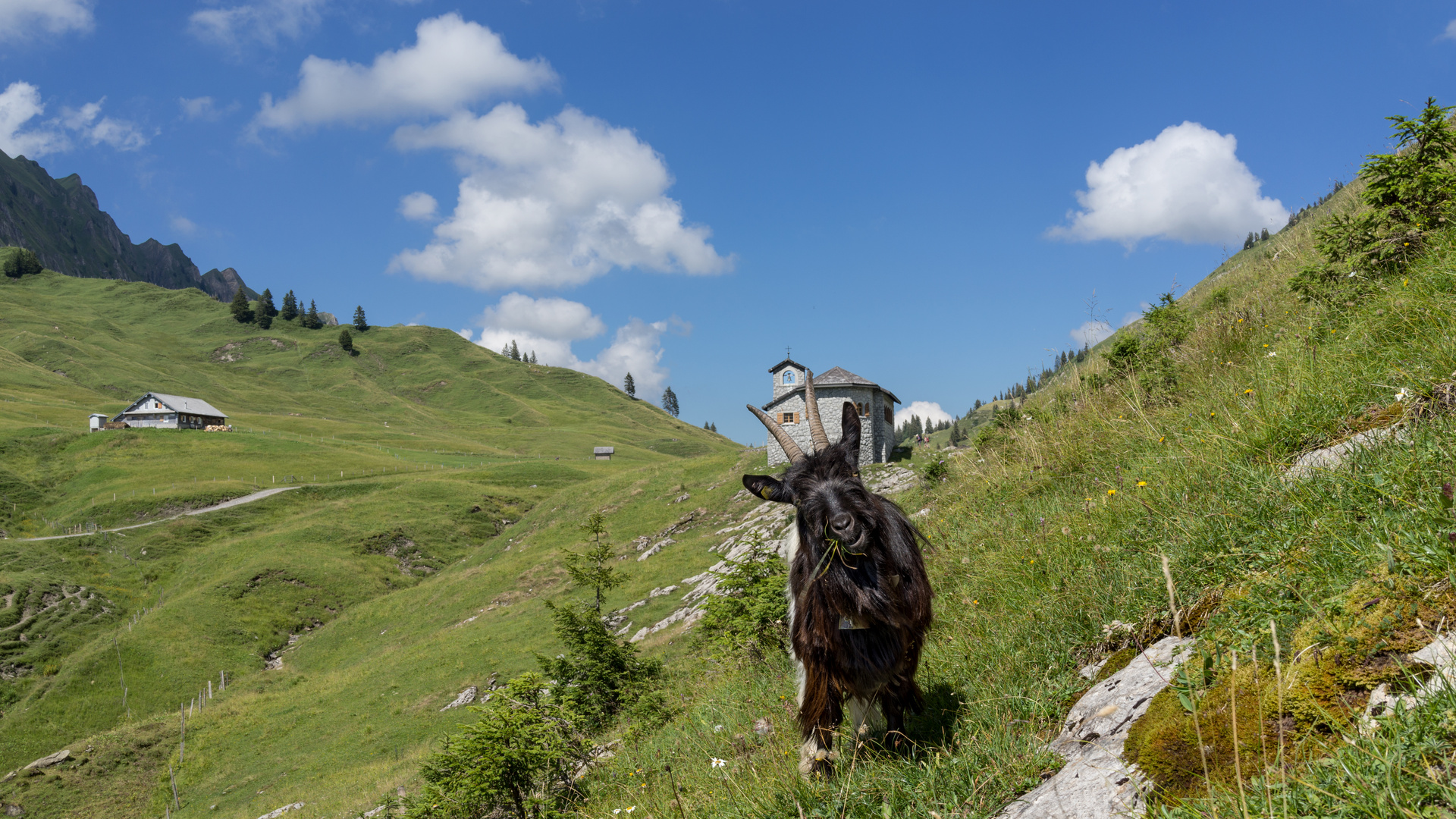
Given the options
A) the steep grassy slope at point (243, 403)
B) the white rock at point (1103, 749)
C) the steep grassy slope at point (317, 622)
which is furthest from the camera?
the steep grassy slope at point (243, 403)

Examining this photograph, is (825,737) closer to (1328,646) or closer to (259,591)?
(1328,646)

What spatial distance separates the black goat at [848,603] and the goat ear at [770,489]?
1cm

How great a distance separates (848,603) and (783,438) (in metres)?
1.58

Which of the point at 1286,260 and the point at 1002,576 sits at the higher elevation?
the point at 1286,260

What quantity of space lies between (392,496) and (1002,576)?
255 feet

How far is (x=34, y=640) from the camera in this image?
141ft

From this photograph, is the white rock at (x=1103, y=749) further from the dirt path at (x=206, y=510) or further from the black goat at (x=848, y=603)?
the dirt path at (x=206, y=510)

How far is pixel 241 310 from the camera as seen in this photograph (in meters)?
183

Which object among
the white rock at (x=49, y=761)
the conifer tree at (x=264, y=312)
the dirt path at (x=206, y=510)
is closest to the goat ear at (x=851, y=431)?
the white rock at (x=49, y=761)

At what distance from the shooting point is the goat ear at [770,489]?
16.1 feet

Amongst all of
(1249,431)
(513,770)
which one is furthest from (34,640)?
(1249,431)

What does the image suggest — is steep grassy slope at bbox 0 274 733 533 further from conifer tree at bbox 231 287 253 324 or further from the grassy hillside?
conifer tree at bbox 231 287 253 324

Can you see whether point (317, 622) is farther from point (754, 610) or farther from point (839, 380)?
point (754, 610)

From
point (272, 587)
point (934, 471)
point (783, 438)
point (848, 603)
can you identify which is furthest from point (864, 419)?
point (272, 587)
